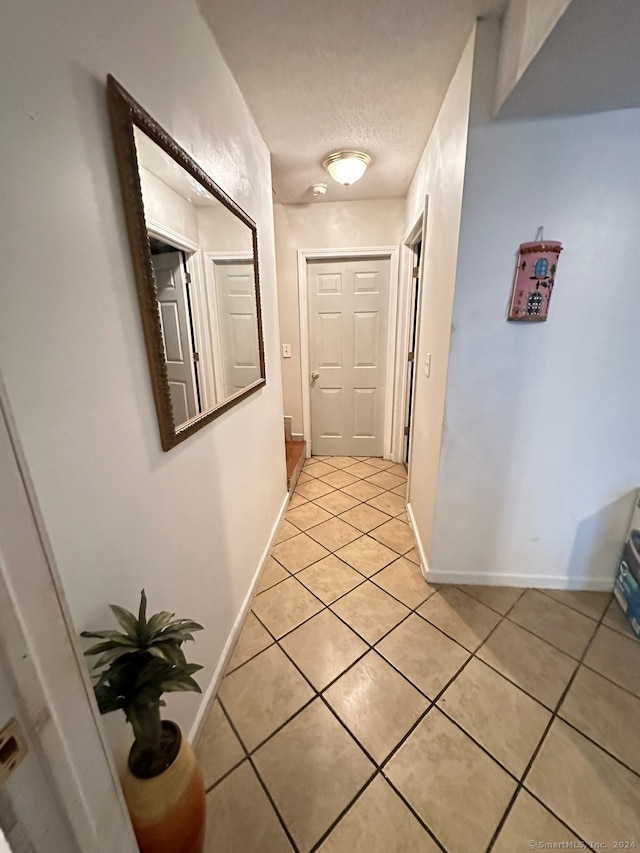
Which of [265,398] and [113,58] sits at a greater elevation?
[113,58]

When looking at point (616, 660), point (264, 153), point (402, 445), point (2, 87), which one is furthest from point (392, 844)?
point (264, 153)

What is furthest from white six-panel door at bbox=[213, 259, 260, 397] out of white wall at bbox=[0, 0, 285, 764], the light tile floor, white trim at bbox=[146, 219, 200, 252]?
the light tile floor

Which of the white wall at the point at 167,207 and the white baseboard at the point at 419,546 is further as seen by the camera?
the white baseboard at the point at 419,546

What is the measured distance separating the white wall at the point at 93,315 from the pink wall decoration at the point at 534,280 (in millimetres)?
1302

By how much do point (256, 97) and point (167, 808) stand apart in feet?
8.33

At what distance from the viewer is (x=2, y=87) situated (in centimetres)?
52

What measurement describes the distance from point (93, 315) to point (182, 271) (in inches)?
19.2

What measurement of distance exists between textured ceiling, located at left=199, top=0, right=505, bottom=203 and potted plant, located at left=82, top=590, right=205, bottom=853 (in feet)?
6.29

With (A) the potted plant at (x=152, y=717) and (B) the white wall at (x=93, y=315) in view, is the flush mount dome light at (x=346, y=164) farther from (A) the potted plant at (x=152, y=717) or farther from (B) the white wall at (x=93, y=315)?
(A) the potted plant at (x=152, y=717)

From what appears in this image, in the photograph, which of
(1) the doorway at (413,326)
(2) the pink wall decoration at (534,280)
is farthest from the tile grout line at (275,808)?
(1) the doorway at (413,326)

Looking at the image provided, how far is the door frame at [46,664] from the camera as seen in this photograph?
1.34ft

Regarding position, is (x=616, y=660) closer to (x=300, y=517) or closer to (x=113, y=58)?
(x=300, y=517)

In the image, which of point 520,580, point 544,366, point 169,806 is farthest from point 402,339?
point 169,806

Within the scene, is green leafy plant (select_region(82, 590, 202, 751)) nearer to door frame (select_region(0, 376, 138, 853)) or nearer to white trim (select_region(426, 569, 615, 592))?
door frame (select_region(0, 376, 138, 853))
